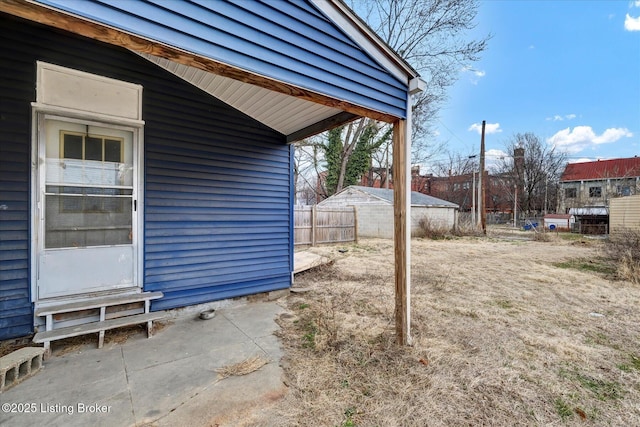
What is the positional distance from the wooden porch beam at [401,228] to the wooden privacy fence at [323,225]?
7.83m

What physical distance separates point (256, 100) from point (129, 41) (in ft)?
6.66

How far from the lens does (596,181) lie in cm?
2795

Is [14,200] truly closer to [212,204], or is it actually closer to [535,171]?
[212,204]

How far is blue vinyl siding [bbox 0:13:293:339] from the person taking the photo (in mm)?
2529

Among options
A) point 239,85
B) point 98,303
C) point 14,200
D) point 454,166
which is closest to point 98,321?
point 98,303

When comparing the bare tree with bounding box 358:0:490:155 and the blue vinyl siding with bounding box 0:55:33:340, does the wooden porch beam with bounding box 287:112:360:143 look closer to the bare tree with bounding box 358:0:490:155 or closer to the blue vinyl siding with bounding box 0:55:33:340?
the blue vinyl siding with bounding box 0:55:33:340

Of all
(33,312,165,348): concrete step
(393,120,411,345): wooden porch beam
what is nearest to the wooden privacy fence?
(33,312,165,348): concrete step

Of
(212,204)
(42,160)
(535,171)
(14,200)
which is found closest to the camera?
(14,200)

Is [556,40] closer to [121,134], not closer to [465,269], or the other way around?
[465,269]

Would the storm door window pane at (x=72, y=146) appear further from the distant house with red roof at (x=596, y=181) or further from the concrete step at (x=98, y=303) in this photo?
the distant house with red roof at (x=596, y=181)

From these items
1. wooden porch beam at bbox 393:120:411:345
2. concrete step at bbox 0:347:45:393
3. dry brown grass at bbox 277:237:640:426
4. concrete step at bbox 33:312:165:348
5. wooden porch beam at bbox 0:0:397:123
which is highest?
wooden porch beam at bbox 0:0:397:123

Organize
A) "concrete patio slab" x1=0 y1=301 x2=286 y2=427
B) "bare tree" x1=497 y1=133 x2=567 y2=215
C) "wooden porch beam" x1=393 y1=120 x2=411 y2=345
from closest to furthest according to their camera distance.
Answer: "concrete patio slab" x1=0 y1=301 x2=286 y2=427 → "wooden porch beam" x1=393 y1=120 x2=411 y2=345 → "bare tree" x1=497 y1=133 x2=567 y2=215

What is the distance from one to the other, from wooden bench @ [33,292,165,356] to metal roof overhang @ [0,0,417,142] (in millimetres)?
2383

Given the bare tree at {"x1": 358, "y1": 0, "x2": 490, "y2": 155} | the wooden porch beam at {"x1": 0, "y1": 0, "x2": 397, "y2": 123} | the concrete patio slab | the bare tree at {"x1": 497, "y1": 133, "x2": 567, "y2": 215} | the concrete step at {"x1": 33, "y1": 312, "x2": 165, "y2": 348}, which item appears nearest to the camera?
the wooden porch beam at {"x1": 0, "y1": 0, "x2": 397, "y2": 123}
